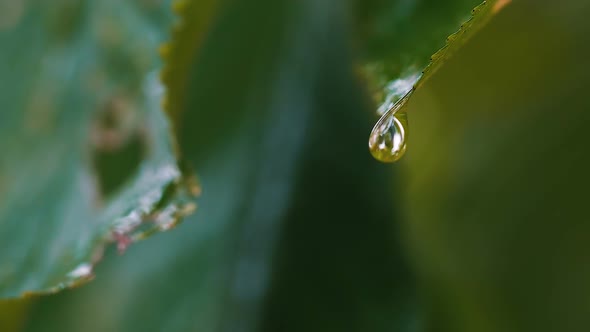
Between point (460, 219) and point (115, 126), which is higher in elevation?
point (115, 126)

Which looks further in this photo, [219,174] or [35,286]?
[219,174]

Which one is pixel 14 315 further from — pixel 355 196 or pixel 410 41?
pixel 410 41

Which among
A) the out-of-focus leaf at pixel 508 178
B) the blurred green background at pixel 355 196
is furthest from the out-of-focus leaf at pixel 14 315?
the out-of-focus leaf at pixel 508 178

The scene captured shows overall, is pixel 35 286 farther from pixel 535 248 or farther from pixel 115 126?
pixel 535 248

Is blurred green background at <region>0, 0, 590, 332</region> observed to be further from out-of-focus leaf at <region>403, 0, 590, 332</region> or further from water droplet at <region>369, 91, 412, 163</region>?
water droplet at <region>369, 91, 412, 163</region>

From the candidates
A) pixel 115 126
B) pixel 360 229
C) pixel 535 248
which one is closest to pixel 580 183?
pixel 535 248
